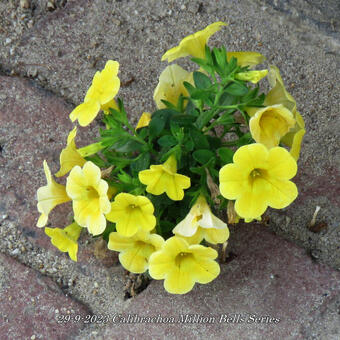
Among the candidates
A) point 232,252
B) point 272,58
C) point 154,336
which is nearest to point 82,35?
point 272,58

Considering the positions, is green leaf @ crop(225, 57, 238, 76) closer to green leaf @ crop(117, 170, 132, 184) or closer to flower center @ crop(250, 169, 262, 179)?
flower center @ crop(250, 169, 262, 179)

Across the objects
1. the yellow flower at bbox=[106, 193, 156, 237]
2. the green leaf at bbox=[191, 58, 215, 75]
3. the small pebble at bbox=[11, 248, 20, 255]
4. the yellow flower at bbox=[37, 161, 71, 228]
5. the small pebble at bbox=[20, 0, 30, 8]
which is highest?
the green leaf at bbox=[191, 58, 215, 75]

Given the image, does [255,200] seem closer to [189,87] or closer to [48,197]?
[189,87]

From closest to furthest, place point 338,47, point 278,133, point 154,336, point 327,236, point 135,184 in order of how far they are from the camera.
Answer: point 278,133 → point 135,184 → point 154,336 → point 327,236 → point 338,47

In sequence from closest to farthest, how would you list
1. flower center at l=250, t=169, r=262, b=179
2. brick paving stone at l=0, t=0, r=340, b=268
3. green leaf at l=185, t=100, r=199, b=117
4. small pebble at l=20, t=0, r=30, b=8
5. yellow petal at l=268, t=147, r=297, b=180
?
yellow petal at l=268, t=147, r=297, b=180 → flower center at l=250, t=169, r=262, b=179 → green leaf at l=185, t=100, r=199, b=117 → brick paving stone at l=0, t=0, r=340, b=268 → small pebble at l=20, t=0, r=30, b=8

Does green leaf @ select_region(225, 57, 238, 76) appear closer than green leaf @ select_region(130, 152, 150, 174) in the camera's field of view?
Yes

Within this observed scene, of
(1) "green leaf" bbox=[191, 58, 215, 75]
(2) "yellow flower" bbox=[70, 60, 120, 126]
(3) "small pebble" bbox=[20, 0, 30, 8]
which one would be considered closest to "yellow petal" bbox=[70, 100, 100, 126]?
(2) "yellow flower" bbox=[70, 60, 120, 126]

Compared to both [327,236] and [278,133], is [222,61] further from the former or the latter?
[327,236]
